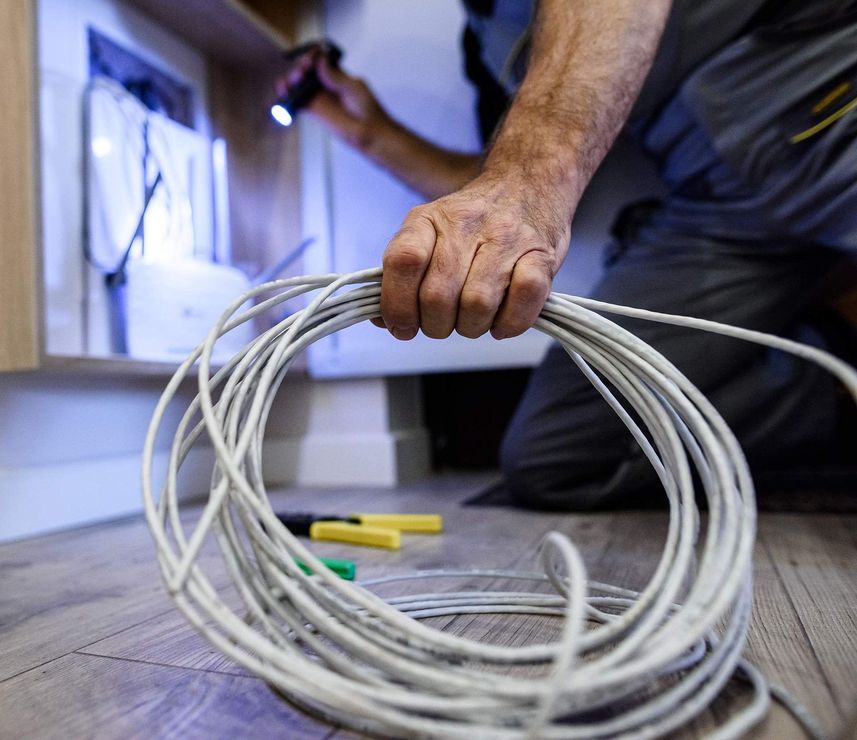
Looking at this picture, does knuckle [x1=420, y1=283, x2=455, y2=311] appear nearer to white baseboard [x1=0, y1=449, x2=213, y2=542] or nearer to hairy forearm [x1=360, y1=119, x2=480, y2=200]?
white baseboard [x1=0, y1=449, x2=213, y2=542]

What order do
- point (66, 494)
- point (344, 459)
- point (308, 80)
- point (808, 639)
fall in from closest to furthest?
point (808, 639), point (66, 494), point (308, 80), point (344, 459)

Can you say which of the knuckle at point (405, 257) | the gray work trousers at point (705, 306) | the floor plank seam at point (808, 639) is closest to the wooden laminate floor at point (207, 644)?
the floor plank seam at point (808, 639)

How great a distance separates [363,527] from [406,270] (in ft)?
1.77

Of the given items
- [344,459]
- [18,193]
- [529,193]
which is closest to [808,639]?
[529,193]

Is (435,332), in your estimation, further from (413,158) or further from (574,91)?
(413,158)

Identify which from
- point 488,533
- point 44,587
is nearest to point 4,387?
point 44,587

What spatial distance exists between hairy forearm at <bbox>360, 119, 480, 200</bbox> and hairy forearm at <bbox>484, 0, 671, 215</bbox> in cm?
75

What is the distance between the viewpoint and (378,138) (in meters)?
1.56

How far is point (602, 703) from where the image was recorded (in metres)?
0.35

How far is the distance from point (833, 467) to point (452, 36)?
128 centimetres

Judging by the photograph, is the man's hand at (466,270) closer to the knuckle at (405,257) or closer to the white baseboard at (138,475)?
the knuckle at (405,257)

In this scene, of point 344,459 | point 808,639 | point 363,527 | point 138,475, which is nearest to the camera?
point 808,639

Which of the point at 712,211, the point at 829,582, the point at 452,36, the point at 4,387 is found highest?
the point at 452,36

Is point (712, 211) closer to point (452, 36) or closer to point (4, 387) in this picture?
point (452, 36)
